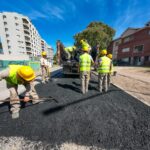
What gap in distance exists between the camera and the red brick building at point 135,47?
74.8 feet

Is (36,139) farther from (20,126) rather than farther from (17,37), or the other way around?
(17,37)

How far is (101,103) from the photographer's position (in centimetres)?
340

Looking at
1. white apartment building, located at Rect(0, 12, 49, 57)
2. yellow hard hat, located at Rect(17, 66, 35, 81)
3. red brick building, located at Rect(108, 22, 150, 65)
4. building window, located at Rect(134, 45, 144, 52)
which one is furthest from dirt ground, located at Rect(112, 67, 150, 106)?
white apartment building, located at Rect(0, 12, 49, 57)

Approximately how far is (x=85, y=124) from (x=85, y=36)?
2424 cm

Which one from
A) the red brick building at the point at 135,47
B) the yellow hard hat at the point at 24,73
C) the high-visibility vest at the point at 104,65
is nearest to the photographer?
the yellow hard hat at the point at 24,73

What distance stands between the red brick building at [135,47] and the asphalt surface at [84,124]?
24.2m

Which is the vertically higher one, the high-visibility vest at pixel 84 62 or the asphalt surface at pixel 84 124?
the high-visibility vest at pixel 84 62

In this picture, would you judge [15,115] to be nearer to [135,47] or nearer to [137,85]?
[137,85]

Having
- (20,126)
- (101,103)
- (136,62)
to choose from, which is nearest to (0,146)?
(20,126)

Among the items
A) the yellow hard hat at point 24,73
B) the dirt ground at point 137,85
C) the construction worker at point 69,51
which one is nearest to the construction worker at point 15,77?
the yellow hard hat at point 24,73

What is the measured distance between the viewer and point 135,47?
25.8 metres

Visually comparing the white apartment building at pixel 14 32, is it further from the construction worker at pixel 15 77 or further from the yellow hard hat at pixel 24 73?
the yellow hard hat at pixel 24 73

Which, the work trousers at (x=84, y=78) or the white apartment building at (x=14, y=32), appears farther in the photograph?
the white apartment building at (x=14, y=32)

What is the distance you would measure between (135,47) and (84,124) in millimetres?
29148
